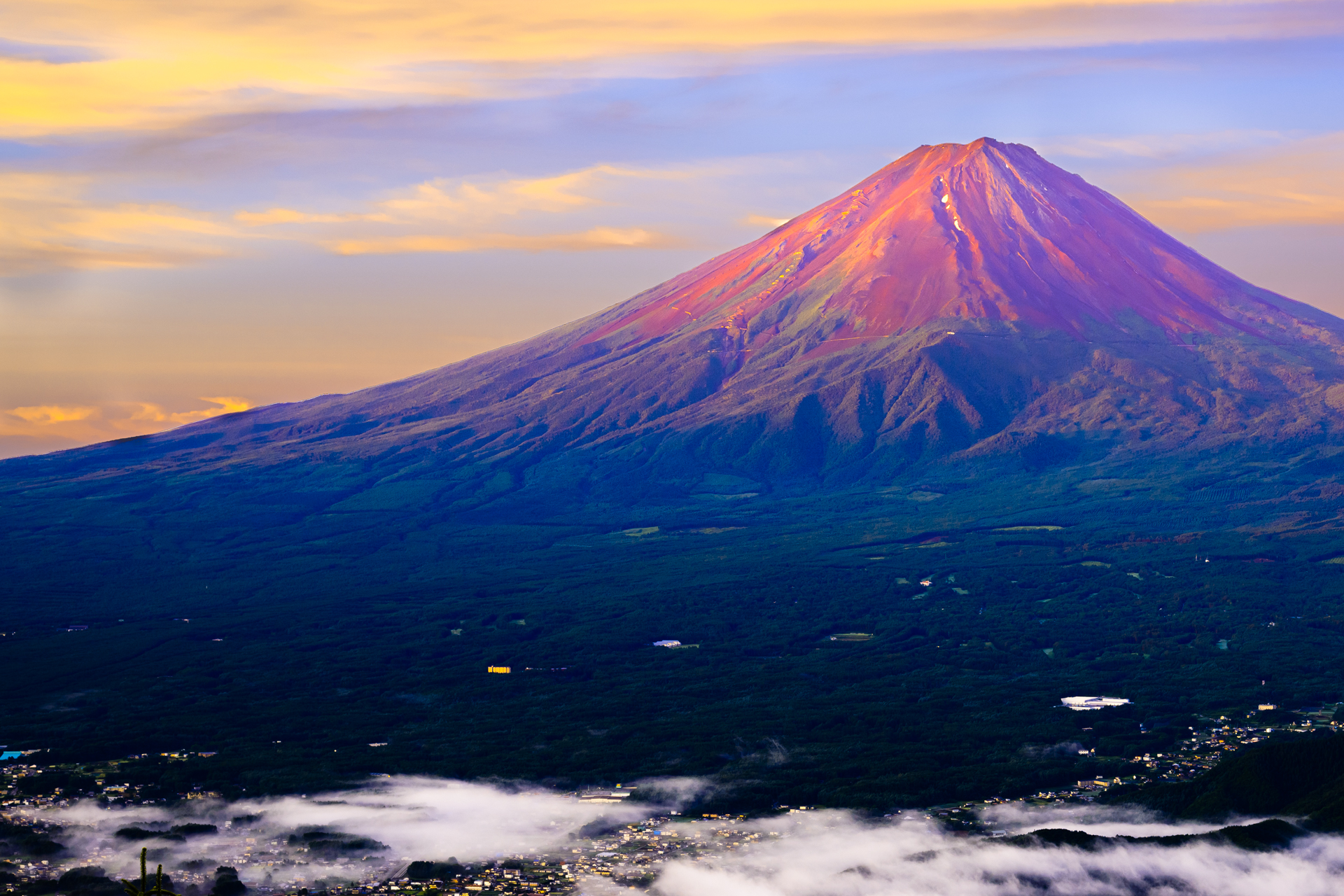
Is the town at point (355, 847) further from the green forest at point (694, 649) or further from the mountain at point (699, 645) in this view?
the green forest at point (694, 649)

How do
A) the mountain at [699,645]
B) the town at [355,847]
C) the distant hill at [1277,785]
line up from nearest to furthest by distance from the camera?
1. the distant hill at [1277,785]
2. the town at [355,847]
3. the mountain at [699,645]

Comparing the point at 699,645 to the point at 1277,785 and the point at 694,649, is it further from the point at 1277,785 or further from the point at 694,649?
the point at 1277,785

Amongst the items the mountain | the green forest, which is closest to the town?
the mountain

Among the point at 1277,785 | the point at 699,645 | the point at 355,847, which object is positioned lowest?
the point at 1277,785

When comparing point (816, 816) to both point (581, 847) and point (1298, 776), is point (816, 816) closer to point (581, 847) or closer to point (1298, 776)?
point (581, 847)

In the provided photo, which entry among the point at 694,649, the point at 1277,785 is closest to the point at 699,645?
the point at 694,649

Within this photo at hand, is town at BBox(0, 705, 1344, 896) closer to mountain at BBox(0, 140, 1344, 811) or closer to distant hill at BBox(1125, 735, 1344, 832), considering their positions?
mountain at BBox(0, 140, 1344, 811)

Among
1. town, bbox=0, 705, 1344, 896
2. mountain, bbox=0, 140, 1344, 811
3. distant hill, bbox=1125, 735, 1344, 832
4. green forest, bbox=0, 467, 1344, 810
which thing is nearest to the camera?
distant hill, bbox=1125, 735, 1344, 832

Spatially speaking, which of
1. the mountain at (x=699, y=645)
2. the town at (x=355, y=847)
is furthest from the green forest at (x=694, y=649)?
the town at (x=355, y=847)
